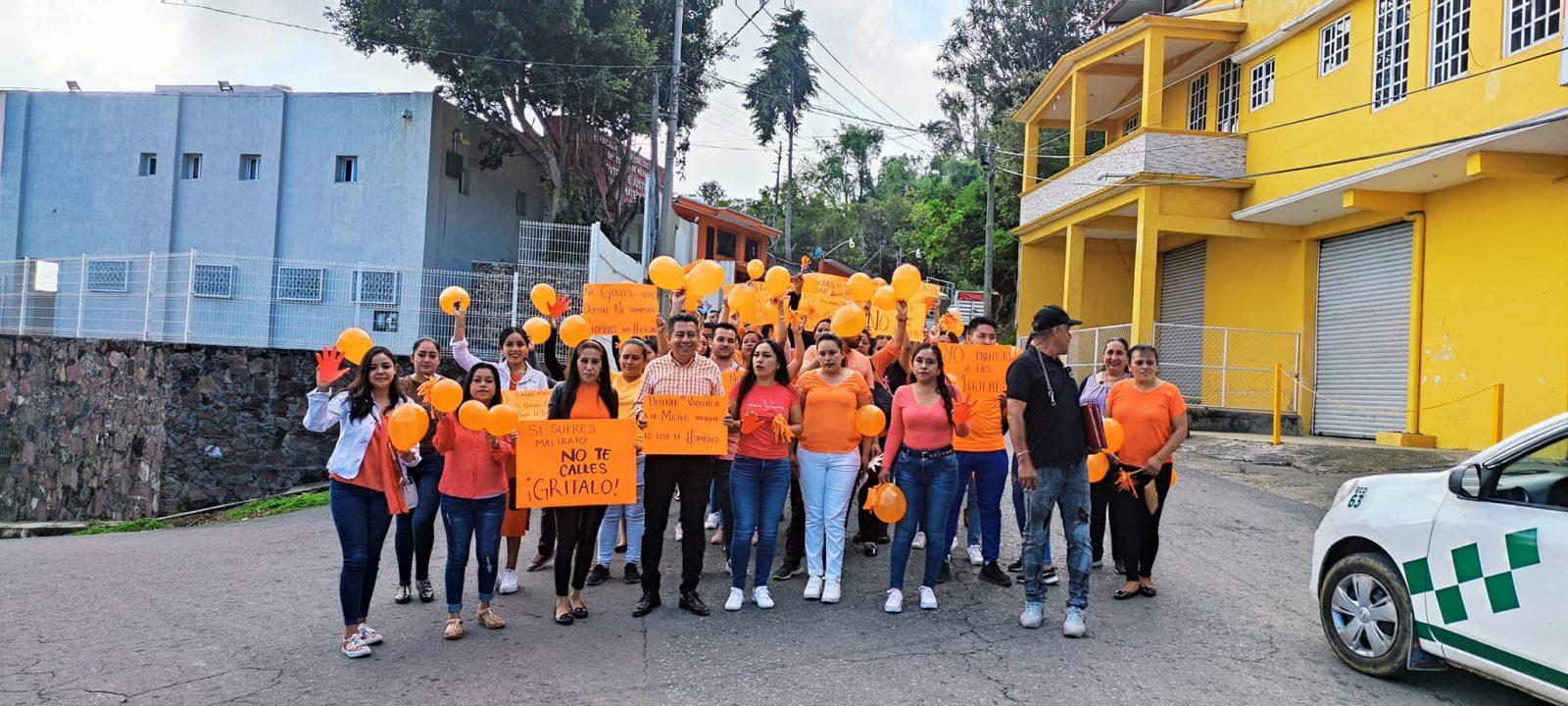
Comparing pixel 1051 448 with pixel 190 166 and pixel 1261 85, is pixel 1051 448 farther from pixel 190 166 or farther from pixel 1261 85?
pixel 190 166

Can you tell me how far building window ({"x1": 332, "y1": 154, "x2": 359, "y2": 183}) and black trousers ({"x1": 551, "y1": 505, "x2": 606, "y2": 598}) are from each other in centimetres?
1834

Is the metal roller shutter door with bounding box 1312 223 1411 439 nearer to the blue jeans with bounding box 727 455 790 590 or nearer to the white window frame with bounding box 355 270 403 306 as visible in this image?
the blue jeans with bounding box 727 455 790 590

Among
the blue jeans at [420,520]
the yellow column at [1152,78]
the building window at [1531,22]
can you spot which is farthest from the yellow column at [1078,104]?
the blue jeans at [420,520]

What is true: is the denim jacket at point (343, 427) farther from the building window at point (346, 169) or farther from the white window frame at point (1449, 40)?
the building window at point (346, 169)

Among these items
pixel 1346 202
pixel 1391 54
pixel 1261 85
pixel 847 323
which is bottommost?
pixel 847 323

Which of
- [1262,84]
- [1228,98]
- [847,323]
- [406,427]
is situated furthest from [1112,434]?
[1228,98]

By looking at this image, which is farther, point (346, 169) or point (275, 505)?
point (346, 169)

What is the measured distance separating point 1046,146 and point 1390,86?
15.2 m

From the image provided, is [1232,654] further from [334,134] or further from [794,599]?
[334,134]

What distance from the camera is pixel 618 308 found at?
A: 7.87 metres

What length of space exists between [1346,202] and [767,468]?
11.7 metres

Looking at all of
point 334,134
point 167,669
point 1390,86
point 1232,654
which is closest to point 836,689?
point 1232,654

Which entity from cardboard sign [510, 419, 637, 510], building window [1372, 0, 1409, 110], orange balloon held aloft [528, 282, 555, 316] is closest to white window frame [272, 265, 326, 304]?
orange balloon held aloft [528, 282, 555, 316]

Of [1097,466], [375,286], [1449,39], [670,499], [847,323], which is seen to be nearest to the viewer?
[670,499]
